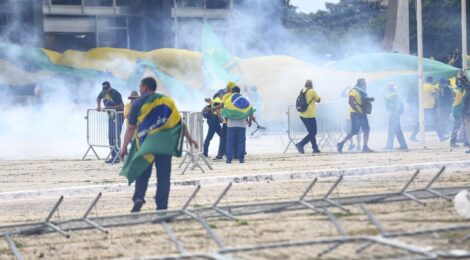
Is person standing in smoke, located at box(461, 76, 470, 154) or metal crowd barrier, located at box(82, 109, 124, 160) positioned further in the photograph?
person standing in smoke, located at box(461, 76, 470, 154)

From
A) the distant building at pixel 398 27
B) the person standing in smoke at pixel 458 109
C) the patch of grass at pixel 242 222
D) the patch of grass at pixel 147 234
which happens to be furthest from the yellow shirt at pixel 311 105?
the distant building at pixel 398 27

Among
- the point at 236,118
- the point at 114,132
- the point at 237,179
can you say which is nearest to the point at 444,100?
the point at 236,118

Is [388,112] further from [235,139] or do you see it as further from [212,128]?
[235,139]

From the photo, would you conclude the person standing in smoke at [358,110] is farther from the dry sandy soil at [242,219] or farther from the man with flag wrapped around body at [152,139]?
the man with flag wrapped around body at [152,139]

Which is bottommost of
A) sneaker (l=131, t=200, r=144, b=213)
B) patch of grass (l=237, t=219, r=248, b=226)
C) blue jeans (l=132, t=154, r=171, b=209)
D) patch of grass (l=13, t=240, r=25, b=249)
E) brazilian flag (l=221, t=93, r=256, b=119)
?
patch of grass (l=13, t=240, r=25, b=249)

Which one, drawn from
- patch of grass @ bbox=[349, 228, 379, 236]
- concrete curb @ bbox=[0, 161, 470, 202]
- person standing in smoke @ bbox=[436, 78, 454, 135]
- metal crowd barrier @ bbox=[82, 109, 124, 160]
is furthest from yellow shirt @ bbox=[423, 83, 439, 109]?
patch of grass @ bbox=[349, 228, 379, 236]

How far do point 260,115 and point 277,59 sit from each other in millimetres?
5663

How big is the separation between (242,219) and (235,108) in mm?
10771

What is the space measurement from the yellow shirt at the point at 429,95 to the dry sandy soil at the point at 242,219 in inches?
398

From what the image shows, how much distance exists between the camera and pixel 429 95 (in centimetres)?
3222

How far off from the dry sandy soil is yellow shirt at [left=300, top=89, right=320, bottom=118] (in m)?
4.30

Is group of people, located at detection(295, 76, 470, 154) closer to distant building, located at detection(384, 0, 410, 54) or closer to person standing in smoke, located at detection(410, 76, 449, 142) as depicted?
person standing in smoke, located at detection(410, 76, 449, 142)

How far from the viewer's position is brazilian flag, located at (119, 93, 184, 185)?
45.3 ft

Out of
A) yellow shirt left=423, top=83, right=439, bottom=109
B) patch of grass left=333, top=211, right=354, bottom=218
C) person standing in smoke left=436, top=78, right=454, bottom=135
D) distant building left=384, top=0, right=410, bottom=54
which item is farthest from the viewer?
distant building left=384, top=0, right=410, bottom=54
